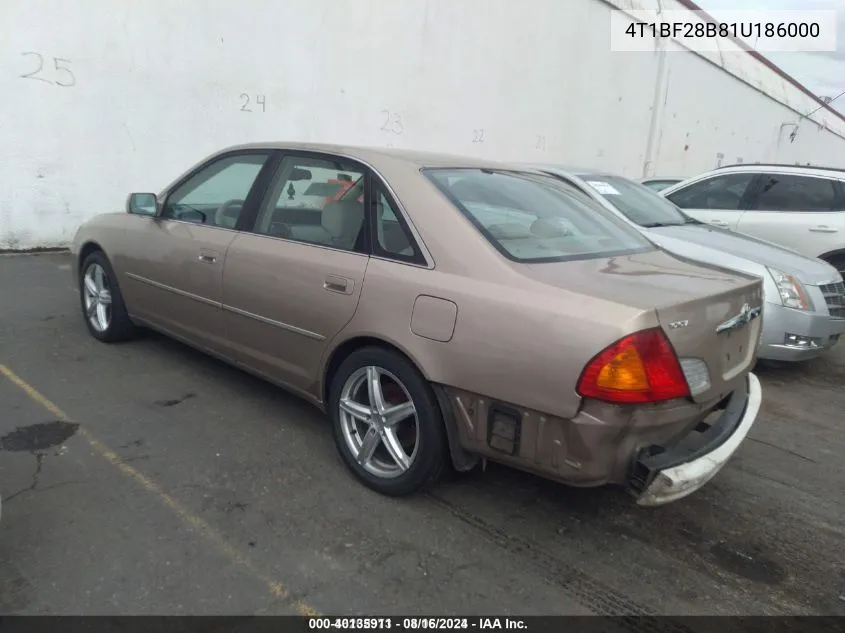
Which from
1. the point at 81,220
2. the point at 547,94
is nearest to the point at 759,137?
the point at 547,94

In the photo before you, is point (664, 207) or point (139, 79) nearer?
point (664, 207)

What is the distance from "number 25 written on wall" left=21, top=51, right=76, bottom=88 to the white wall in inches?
0.9

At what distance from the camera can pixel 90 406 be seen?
4027 mm

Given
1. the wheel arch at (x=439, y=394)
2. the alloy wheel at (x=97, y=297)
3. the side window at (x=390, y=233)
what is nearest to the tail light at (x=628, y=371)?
the wheel arch at (x=439, y=394)

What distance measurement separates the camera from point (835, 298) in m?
5.47

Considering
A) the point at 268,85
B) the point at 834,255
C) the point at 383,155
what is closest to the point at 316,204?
the point at 383,155

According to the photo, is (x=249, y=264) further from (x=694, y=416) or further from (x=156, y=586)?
(x=694, y=416)

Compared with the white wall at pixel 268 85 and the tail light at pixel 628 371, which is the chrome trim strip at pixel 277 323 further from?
the white wall at pixel 268 85

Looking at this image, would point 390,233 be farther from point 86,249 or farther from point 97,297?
point 86,249

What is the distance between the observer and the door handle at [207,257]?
4.02 metres

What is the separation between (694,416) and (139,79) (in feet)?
27.0

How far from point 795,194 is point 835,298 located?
2530mm

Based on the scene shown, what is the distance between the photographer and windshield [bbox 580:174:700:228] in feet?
19.6

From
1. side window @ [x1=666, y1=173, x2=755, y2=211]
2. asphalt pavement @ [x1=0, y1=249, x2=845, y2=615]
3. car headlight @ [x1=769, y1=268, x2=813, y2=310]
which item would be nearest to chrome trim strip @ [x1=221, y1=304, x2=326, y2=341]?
asphalt pavement @ [x1=0, y1=249, x2=845, y2=615]
